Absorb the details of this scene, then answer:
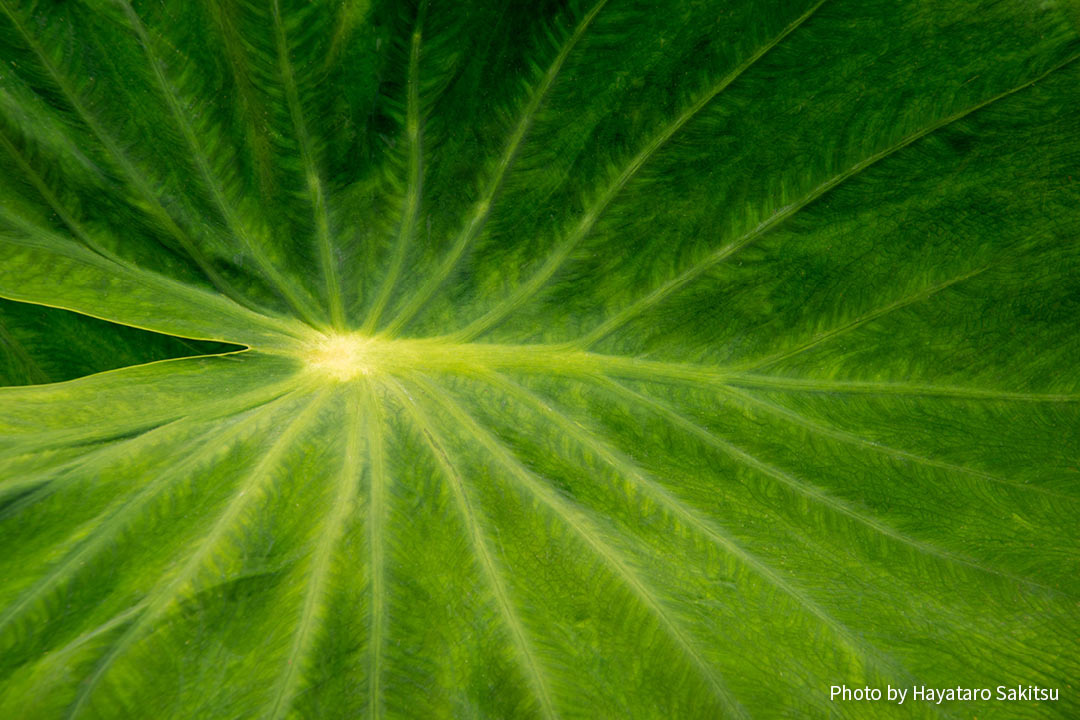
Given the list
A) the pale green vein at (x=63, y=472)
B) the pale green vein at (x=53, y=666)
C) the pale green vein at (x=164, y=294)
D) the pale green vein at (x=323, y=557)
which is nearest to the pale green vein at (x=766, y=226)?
the pale green vein at (x=323, y=557)

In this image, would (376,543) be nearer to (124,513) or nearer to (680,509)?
(124,513)

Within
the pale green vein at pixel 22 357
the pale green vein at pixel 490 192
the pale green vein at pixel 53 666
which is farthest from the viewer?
the pale green vein at pixel 22 357

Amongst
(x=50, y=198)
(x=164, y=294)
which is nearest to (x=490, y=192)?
(x=164, y=294)

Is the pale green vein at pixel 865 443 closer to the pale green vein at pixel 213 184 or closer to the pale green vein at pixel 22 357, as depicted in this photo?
the pale green vein at pixel 213 184

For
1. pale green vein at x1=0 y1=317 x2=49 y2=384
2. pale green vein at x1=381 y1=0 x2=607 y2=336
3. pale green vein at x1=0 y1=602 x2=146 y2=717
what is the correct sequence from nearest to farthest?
pale green vein at x1=0 y1=602 x2=146 y2=717 < pale green vein at x1=381 y1=0 x2=607 y2=336 < pale green vein at x1=0 y1=317 x2=49 y2=384

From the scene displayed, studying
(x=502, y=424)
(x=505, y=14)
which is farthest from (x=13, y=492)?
(x=505, y=14)

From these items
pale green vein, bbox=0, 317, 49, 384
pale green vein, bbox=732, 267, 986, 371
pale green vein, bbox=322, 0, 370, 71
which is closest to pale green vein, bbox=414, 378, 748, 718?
pale green vein, bbox=732, 267, 986, 371

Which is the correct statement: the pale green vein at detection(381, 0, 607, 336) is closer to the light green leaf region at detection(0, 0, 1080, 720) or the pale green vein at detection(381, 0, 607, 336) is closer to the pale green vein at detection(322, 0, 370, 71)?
the light green leaf region at detection(0, 0, 1080, 720)
